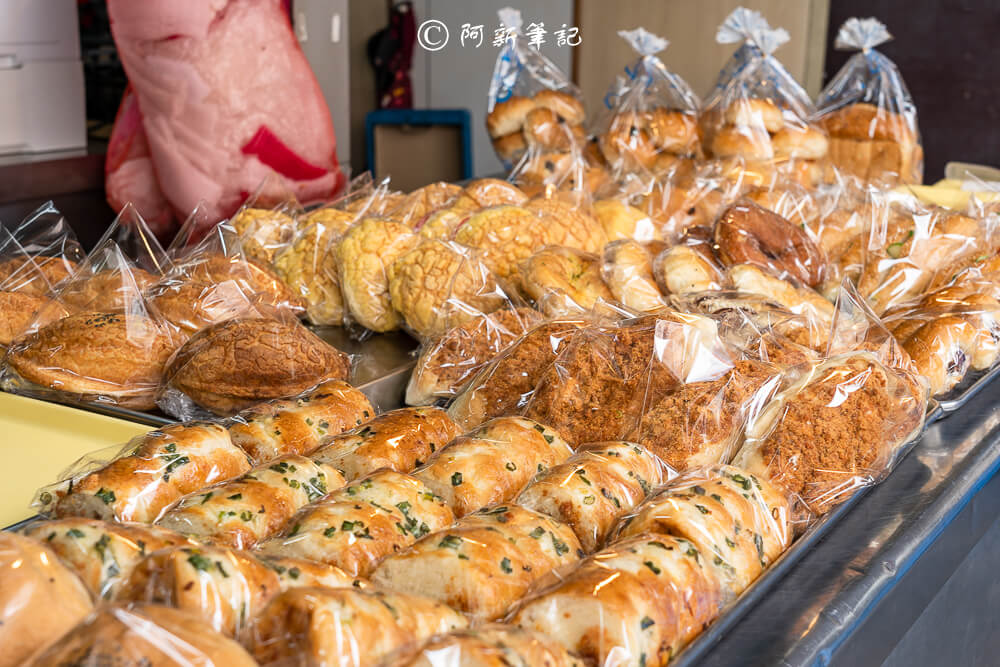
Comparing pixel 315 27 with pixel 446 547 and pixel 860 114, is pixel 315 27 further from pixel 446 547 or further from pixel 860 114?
pixel 446 547

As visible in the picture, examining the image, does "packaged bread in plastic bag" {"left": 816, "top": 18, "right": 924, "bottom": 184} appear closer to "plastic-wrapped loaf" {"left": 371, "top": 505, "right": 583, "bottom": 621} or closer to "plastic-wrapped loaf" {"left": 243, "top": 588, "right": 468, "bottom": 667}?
"plastic-wrapped loaf" {"left": 371, "top": 505, "right": 583, "bottom": 621}

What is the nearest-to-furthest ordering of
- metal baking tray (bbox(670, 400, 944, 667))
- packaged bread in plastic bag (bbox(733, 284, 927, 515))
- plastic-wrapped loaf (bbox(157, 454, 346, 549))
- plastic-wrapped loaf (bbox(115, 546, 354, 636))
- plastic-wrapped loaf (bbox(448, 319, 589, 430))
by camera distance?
plastic-wrapped loaf (bbox(115, 546, 354, 636))
metal baking tray (bbox(670, 400, 944, 667))
plastic-wrapped loaf (bbox(157, 454, 346, 549))
packaged bread in plastic bag (bbox(733, 284, 927, 515))
plastic-wrapped loaf (bbox(448, 319, 589, 430))

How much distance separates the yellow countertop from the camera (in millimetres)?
1416

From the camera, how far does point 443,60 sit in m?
7.32

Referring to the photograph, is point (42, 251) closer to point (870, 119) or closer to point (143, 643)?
point (143, 643)

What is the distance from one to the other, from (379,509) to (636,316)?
669 millimetres

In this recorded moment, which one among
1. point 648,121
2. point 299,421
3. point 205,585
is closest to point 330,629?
point 205,585

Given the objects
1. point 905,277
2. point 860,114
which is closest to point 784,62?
point 860,114

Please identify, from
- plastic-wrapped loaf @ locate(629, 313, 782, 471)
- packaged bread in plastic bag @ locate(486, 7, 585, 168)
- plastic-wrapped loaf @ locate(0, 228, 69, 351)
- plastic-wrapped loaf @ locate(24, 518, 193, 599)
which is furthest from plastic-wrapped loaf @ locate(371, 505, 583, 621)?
packaged bread in plastic bag @ locate(486, 7, 585, 168)

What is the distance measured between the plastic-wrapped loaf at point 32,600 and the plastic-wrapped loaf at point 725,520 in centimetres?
63

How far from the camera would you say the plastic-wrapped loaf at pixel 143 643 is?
729 mm

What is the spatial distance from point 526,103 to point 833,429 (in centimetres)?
231

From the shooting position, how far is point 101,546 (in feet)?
3.11

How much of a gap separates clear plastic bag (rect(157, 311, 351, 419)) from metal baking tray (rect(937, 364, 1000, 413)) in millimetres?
1159
